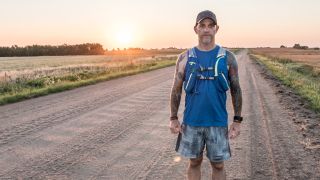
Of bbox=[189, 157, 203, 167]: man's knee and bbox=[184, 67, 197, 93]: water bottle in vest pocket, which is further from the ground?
bbox=[184, 67, 197, 93]: water bottle in vest pocket

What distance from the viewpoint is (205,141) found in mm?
4113

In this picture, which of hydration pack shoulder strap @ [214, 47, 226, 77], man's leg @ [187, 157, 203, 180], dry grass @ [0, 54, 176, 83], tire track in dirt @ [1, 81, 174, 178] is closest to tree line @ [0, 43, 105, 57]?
dry grass @ [0, 54, 176, 83]

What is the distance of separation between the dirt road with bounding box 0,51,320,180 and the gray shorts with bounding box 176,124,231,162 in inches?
70.4

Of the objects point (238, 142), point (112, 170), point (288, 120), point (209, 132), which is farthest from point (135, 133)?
point (209, 132)

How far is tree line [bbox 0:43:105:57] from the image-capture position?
105938mm

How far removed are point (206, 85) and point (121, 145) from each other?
396 centimetres

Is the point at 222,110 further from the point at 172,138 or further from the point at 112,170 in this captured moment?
the point at 172,138

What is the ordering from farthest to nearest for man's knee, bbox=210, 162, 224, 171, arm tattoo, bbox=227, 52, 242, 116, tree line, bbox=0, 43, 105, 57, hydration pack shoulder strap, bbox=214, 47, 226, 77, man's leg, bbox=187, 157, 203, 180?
tree line, bbox=0, 43, 105, 57 < man's leg, bbox=187, 157, 203, 180 < man's knee, bbox=210, 162, 224, 171 < arm tattoo, bbox=227, 52, 242, 116 < hydration pack shoulder strap, bbox=214, 47, 226, 77

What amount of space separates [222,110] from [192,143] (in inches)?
16.0

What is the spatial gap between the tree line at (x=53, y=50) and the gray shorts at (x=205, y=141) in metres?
106

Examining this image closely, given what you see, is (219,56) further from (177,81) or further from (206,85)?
(177,81)

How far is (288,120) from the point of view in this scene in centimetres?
1059

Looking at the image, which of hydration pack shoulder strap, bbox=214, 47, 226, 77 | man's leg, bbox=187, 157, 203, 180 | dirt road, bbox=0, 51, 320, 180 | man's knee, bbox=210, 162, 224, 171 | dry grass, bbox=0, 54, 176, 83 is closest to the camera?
hydration pack shoulder strap, bbox=214, 47, 226, 77

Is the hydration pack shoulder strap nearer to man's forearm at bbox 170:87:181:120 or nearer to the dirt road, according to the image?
man's forearm at bbox 170:87:181:120
